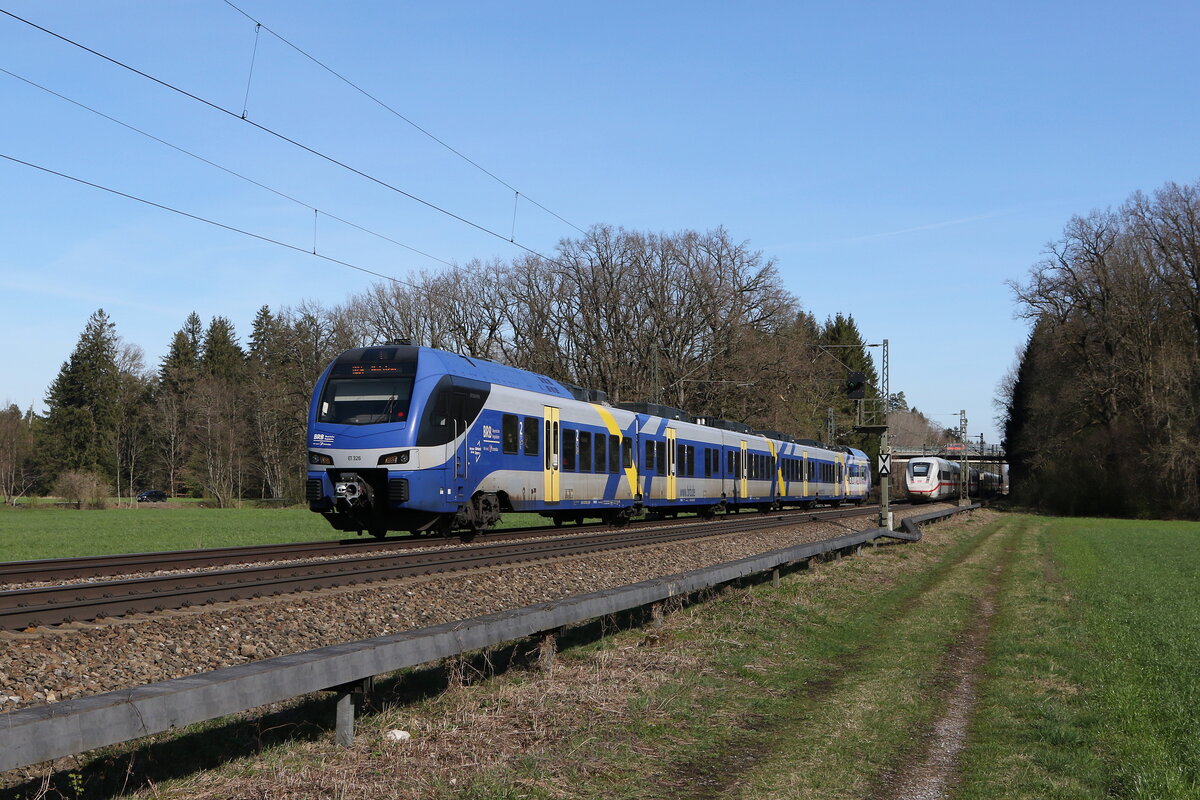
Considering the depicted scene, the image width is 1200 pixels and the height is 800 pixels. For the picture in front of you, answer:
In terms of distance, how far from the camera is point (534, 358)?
62.9 meters

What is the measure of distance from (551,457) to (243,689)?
61.5 feet

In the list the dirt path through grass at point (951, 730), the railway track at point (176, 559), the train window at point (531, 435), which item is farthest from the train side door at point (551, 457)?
the dirt path through grass at point (951, 730)

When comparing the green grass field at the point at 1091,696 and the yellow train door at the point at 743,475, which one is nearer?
the green grass field at the point at 1091,696

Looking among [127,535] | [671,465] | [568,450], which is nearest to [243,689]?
[568,450]

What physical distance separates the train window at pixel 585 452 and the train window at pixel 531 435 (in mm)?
2798

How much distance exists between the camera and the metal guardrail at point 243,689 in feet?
15.4

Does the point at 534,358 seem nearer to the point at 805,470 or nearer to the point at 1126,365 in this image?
the point at 805,470

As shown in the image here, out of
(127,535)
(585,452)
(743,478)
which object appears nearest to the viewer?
(585,452)

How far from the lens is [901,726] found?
7.57 meters

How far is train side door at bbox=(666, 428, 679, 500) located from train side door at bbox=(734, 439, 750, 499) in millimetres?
7103

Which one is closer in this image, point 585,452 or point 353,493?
point 353,493

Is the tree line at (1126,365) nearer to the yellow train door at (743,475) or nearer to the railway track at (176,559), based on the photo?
Answer: the yellow train door at (743,475)

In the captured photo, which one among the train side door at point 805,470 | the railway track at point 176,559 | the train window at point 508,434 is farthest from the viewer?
the train side door at point 805,470

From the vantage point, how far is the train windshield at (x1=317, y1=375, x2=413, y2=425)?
19.3 m
